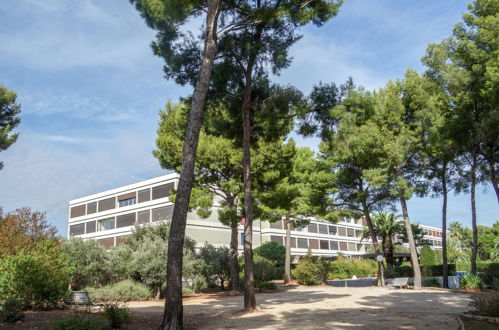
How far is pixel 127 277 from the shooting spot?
762 inches

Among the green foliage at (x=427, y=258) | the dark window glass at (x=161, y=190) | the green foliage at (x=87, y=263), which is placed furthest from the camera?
the dark window glass at (x=161, y=190)

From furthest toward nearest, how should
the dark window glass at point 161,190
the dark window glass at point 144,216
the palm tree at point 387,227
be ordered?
the dark window glass at point 144,216 < the dark window glass at point 161,190 < the palm tree at point 387,227

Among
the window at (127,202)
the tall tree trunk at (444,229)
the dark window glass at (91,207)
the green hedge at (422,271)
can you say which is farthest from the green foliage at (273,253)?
the dark window glass at (91,207)

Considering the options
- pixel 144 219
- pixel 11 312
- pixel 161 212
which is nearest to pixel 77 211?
pixel 144 219

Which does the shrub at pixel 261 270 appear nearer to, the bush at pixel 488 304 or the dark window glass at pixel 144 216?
the bush at pixel 488 304

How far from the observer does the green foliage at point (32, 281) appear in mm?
10250

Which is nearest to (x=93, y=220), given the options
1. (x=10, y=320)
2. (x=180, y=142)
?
(x=180, y=142)

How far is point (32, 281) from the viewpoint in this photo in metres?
10.4

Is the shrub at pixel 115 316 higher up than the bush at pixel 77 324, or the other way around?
the bush at pixel 77 324

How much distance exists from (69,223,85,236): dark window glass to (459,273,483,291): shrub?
49.0m

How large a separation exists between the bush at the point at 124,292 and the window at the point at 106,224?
3599cm

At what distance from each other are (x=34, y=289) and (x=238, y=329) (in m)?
5.81

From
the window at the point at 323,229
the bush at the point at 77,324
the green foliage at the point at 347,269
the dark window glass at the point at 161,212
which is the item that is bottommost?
the green foliage at the point at 347,269

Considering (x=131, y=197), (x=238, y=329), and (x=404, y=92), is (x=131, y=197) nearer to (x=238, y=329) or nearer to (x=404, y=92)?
(x=404, y=92)
